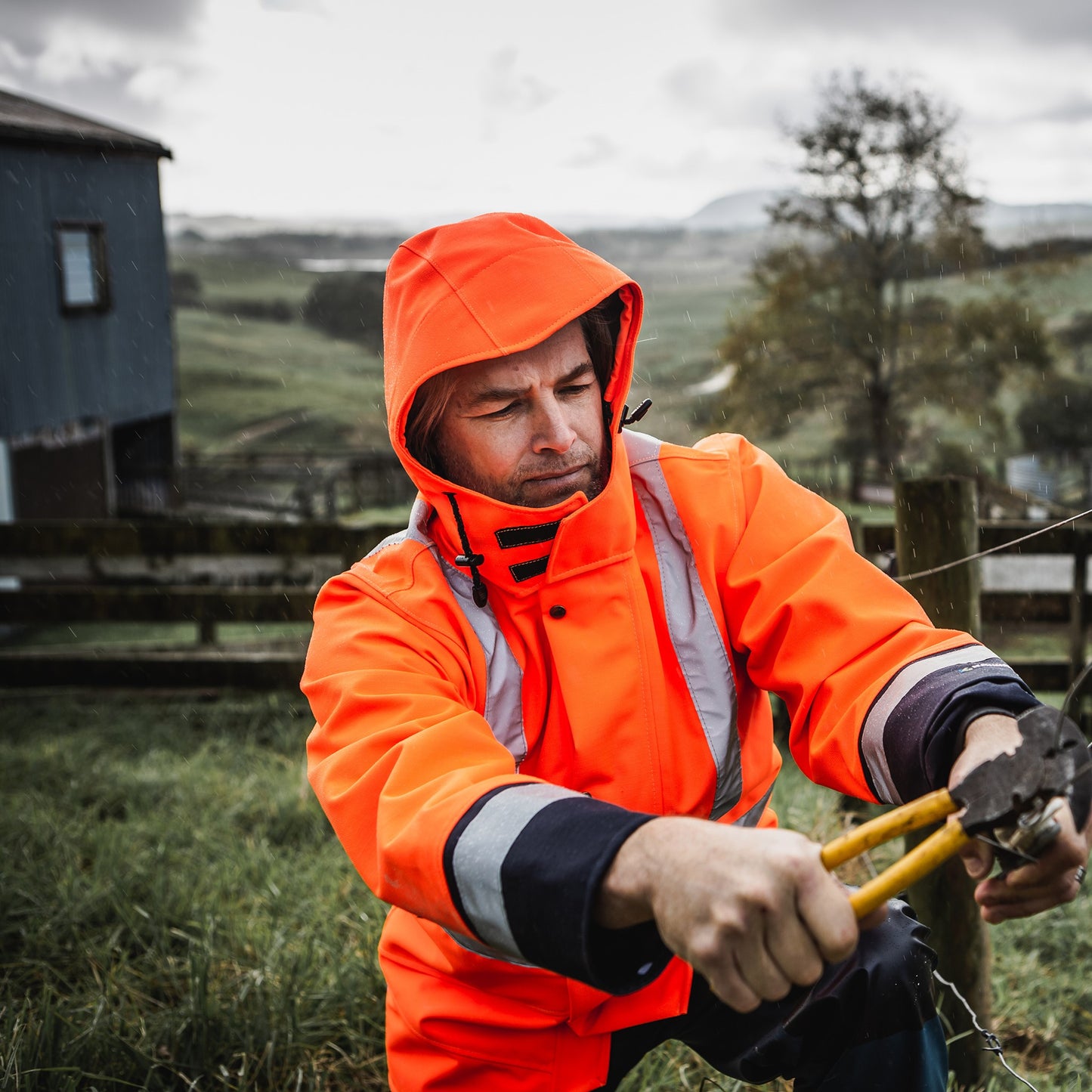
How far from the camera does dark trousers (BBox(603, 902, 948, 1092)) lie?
5.93 ft

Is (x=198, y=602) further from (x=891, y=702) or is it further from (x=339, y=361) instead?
(x=339, y=361)

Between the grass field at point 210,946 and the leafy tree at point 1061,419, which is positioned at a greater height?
the leafy tree at point 1061,419

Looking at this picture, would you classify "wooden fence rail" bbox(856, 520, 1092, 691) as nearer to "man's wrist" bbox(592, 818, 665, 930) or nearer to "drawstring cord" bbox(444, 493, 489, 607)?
"drawstring cord" bbox(444, 493, 489, 607)

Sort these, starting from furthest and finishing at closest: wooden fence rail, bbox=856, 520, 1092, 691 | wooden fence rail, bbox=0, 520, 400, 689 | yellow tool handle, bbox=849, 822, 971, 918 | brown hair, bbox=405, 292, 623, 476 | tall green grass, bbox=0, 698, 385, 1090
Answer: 1. wooden fence rail, bbox=0, 520, 400, 689
2. wooden fence rail, bbox=856, 520, 1092, 691
3. tall green grass, bbox=0, 698, 385, 1090
4. brown hair, bbox=405, 292, 623, 476
5. yellow tool handle, bbox=849, 822, 971, 918

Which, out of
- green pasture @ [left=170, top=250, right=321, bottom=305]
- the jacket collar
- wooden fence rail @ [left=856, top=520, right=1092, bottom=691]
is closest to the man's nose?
the jacket collar

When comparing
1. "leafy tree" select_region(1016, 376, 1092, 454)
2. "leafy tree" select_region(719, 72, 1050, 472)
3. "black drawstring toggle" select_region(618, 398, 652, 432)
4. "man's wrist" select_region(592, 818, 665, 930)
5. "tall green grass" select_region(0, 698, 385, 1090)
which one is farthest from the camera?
"leafy tree" select_region(1016, 376, 1092, 454)

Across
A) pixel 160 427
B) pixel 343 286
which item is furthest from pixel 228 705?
pixel 343 286

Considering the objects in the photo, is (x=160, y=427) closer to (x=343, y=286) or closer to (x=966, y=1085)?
(x=966, y=1085)

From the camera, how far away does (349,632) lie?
6.31 ft

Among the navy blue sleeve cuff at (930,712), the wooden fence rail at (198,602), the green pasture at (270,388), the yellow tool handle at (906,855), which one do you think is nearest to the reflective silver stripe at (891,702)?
the navy blue sleeve cuff at (930,712)

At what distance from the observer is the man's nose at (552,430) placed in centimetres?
206

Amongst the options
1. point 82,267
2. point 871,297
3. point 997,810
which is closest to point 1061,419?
point 871,297

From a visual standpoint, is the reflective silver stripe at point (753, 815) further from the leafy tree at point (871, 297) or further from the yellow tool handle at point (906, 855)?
the leafy tree at point (871, 297)

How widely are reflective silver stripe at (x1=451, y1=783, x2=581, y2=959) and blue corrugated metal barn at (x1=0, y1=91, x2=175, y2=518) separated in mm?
15675
